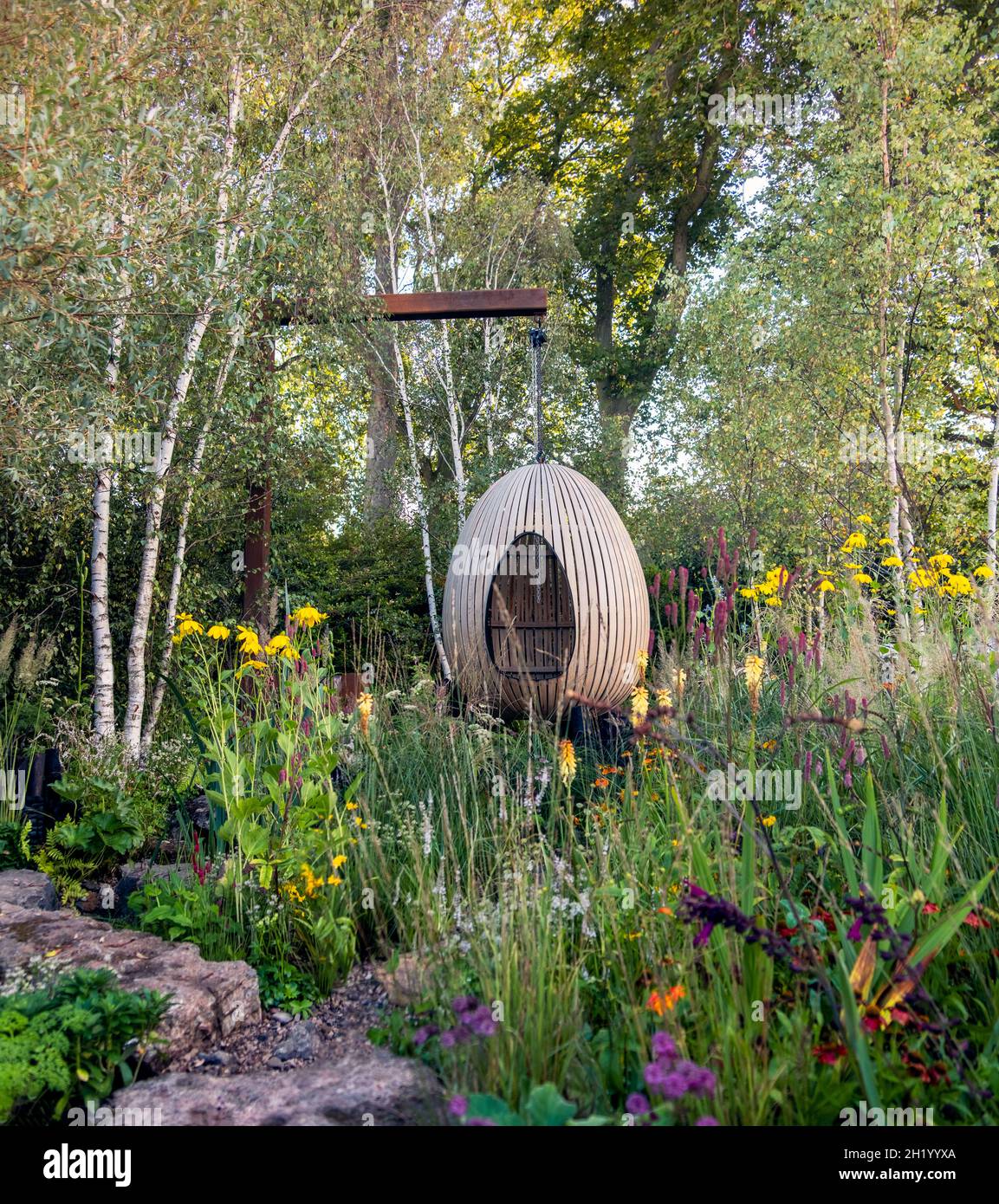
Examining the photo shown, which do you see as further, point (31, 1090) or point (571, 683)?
point (571, 683)

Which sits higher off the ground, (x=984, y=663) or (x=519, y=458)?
(x=519, y=458)

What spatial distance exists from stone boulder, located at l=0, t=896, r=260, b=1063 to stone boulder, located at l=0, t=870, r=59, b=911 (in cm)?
39

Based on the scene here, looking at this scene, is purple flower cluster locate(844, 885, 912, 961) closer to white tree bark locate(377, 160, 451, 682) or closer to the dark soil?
the dark soil

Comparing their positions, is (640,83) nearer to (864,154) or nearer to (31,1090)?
(864,154)

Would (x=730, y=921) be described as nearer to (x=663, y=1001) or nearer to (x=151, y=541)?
(x=663, y=1001)

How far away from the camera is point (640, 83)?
464 inches

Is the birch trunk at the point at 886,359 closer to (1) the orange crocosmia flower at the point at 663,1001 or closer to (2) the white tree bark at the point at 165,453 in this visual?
(2) the white tree bark at the point at 165,453

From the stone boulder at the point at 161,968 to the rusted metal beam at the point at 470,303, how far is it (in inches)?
185

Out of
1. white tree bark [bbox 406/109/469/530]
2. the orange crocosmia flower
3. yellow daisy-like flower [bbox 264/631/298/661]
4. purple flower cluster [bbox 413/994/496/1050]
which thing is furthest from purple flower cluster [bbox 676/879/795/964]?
white tree bark [bbox 406/109/469/530]

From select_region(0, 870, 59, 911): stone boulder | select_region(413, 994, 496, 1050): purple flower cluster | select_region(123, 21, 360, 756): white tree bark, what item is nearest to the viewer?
select_region(413, 994, 496, 1050): purple flower cluster

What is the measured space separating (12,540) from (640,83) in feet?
33.4

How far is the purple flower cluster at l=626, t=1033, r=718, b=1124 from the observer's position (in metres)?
1.19

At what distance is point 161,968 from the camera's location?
228cm
